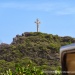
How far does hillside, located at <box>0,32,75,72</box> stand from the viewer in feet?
98.1

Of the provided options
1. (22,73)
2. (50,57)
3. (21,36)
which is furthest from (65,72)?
(21,36)

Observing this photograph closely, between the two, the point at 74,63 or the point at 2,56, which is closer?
the point at 74,63

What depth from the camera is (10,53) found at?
32094 mm

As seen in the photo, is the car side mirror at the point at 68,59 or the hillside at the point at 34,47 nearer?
the car side mirror at the point at 68,59

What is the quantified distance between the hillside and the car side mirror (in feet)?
83.4

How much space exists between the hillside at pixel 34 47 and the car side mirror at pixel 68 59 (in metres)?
25.4

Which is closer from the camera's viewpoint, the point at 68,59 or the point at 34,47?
the point at 68,59

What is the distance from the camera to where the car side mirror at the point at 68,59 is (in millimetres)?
1995

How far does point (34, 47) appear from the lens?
3238 centimetres

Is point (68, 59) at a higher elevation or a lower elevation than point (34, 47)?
higher

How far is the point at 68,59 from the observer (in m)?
2.07

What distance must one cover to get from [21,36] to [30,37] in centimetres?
106

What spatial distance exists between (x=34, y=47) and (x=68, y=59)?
3031cm

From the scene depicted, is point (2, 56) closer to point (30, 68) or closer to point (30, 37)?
point (30, 37)
